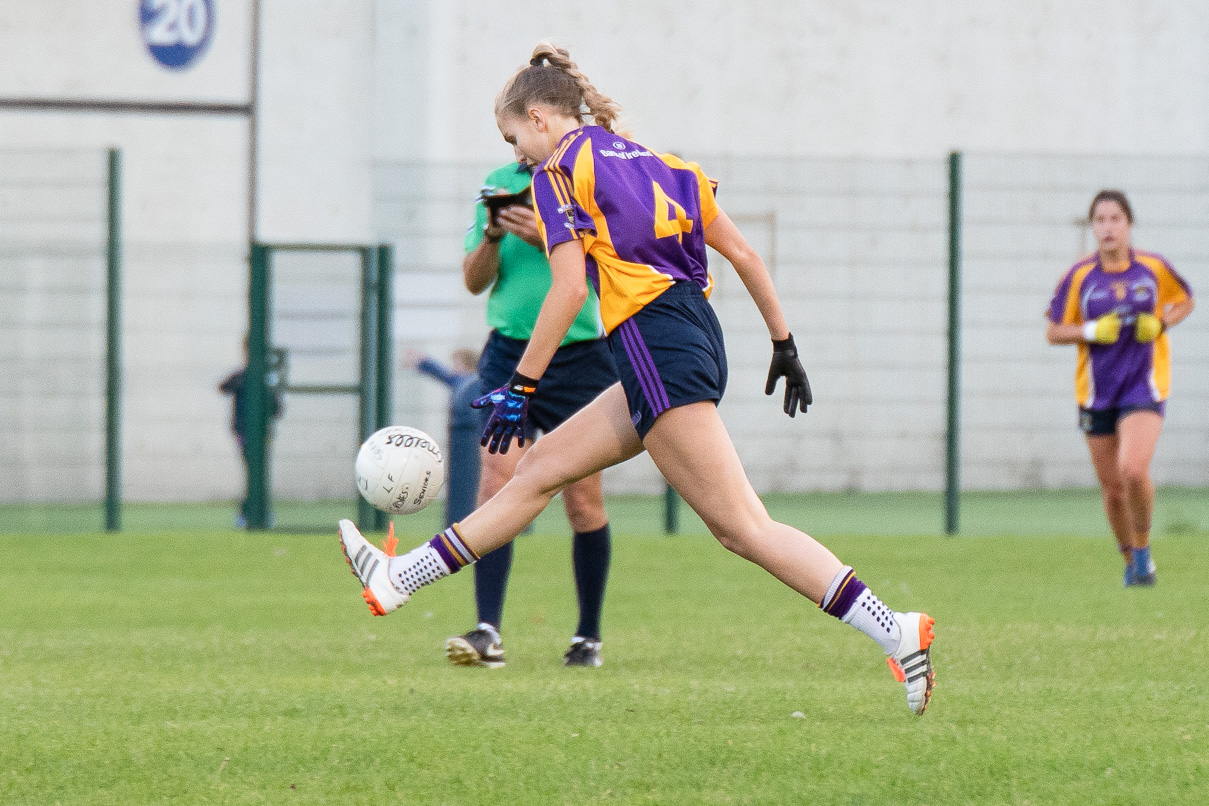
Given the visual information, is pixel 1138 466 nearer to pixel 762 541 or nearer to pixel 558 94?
pixel 762 541

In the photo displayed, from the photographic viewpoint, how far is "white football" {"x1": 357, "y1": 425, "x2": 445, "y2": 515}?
4973 mm

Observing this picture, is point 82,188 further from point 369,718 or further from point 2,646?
point 369,718

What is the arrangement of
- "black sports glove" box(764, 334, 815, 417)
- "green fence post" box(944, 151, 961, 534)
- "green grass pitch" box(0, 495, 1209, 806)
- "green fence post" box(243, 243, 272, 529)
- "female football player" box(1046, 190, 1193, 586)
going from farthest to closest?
"green fence post" box(243, 243, 272, 529)
"green fence post" box(944, 151, 961, 534)
"female football player" box(1046, 190, 1193, 586)
"black sports glove" box(764, 334, 815, 417)
"green grass pitch" box(0, 495, 1209, 806)

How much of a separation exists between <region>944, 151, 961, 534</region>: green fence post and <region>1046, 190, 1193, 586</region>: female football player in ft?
9.33

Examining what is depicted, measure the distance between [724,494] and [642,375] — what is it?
0.39 metres

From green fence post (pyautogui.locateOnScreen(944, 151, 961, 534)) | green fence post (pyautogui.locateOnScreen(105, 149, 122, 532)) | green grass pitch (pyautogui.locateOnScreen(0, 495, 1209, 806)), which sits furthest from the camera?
green fence post (pyautogui.locateOnScreen(944, 151, 961, 534))

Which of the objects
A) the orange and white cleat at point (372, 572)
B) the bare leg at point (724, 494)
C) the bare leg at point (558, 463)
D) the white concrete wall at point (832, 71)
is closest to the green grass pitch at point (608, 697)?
the orange and white cleat at point (372, 572)

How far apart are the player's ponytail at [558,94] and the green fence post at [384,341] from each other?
6960 mm

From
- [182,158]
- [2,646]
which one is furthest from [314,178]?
[2,646]

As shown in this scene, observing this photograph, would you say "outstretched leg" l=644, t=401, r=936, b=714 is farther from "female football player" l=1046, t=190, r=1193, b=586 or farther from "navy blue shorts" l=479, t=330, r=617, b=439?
"female football player" l=1046, t=190, r=1193, b=586

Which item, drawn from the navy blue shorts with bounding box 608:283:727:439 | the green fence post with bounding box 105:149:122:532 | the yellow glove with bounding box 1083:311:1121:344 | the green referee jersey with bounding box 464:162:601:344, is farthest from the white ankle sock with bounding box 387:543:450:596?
the green fence post with bounding box 105:149:122:532

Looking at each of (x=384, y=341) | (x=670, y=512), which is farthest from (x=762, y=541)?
(x=384, y=341)

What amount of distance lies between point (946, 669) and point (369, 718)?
2.06 meters

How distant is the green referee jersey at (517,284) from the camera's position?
588cm
